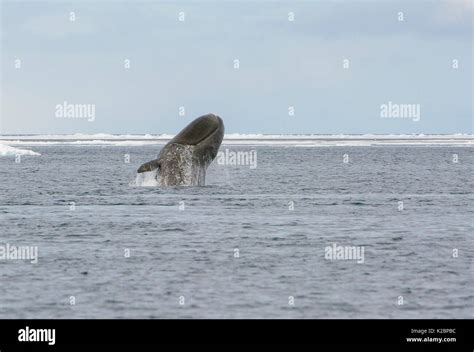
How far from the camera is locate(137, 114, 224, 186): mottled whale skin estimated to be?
33.8 m

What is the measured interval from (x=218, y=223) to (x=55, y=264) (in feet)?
24.7

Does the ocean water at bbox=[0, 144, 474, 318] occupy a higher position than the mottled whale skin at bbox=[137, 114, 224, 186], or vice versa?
the mottled whale skin at bbox=[137, 114, 224, 186]

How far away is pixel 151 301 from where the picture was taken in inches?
660

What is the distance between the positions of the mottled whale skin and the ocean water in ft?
3.34

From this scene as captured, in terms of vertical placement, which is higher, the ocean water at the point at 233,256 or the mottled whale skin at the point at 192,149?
the mottled whale skin at the point at 192,149

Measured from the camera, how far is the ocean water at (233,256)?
54.0ft

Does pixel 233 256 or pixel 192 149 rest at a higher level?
pixel 192 149

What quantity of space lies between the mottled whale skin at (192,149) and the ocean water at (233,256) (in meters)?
1.02

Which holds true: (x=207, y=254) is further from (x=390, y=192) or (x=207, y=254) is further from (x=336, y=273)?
(x=390, y=192)

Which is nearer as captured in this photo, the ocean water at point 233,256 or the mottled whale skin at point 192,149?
the ocean water at point 233,256

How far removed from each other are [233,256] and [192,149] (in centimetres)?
1307

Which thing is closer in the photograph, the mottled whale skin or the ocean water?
the ocean water

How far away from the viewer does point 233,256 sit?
69.3ft

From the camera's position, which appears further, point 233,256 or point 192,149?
point 192,149
